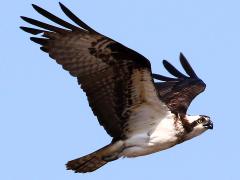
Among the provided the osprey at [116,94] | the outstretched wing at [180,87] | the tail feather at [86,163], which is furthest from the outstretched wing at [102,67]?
the outstretched wing at [180,87]

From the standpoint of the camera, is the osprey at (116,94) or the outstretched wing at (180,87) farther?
the outstretched wing at (180,87)

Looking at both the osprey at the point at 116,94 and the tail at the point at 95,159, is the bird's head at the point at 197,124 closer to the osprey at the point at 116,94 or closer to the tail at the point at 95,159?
the osprey at the point at 116,94

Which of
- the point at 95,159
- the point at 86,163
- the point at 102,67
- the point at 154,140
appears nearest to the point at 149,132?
the point at 154,140

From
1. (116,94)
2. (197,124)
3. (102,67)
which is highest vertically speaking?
(102,67)

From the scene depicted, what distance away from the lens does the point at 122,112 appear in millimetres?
9781

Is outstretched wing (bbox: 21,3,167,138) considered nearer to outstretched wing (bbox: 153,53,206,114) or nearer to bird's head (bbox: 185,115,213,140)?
bird's head (bbox: 185,115,213,140)

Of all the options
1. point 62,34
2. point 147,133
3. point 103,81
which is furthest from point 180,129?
point 62,34

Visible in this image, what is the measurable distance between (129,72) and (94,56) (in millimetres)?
438

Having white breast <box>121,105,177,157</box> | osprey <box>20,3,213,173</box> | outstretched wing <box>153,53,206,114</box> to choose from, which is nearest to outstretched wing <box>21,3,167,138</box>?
osprey <box>20,3,213,173</box>

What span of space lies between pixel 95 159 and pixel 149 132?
0.67m

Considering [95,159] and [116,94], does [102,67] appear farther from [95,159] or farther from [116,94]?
[95,159]

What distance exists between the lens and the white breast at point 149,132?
31.9ft

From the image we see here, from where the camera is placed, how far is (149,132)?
984 cm

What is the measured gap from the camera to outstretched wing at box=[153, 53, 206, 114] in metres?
10.9
